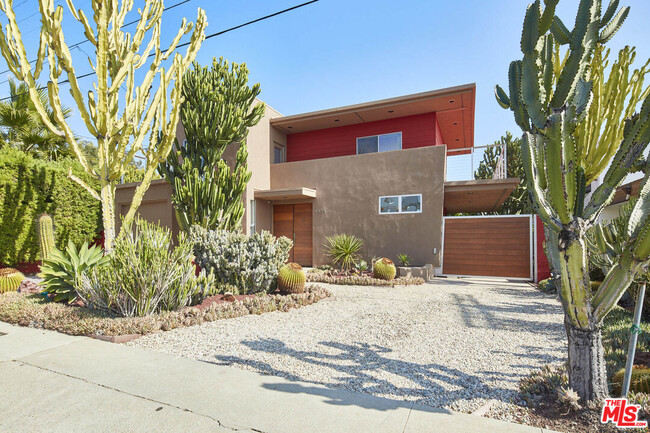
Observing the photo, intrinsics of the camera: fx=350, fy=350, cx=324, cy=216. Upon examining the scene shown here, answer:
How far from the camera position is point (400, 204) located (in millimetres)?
12922

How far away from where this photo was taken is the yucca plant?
12333 mm

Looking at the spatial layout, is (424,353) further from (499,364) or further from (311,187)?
(311,187)

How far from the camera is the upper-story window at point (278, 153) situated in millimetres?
15883

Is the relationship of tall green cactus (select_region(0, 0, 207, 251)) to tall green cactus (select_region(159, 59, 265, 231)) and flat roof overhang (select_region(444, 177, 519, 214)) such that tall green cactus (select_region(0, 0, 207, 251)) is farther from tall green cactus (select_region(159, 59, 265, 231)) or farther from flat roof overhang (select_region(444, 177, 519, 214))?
flat roof overhang (select_region(444, 177, 519, 214))

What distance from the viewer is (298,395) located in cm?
321

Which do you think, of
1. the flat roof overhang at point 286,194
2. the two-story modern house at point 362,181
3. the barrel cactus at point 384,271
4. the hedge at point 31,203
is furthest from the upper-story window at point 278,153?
the hedge at point 31,203

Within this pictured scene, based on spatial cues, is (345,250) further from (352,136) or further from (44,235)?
(44,235)

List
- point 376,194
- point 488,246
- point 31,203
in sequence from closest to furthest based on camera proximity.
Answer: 1. point 31,203
2. point 488,246
3. point 376,194

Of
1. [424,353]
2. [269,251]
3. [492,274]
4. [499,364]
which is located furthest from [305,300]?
[492,274]

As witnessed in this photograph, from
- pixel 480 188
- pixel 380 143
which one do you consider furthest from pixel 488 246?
pixel 380 143

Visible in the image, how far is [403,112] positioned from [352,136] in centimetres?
251

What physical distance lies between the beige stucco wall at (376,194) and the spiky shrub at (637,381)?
9.23 m

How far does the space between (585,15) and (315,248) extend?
39.1ft

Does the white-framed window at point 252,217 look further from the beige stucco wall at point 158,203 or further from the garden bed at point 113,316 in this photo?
the garden bed at point 113,316
